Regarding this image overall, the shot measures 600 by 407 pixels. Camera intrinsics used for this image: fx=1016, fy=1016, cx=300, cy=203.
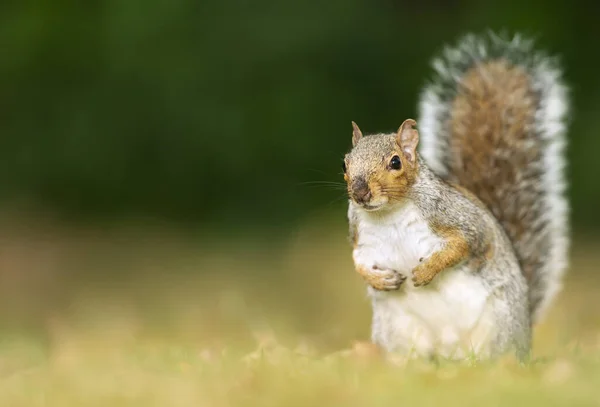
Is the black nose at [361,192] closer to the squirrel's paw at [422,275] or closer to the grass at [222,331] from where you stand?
the squirrel's paw at [422,275]

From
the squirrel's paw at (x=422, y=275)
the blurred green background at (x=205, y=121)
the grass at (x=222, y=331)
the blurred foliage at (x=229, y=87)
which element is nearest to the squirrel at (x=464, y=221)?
the squirrel's paw at (x=422, y=275)

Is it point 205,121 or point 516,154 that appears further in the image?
point 205,121

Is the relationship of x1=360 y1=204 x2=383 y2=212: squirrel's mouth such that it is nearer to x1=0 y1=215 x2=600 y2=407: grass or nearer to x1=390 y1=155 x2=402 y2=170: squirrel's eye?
x1=390 y1=155 x2=402 y2=170: squirrel's eye

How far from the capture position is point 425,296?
8.82ft

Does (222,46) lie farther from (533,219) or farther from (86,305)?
(533,219)

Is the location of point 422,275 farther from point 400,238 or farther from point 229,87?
point 229,87

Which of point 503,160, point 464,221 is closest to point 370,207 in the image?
point 464,221

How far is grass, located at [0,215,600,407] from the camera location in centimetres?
207

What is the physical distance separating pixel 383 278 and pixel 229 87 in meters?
4.21

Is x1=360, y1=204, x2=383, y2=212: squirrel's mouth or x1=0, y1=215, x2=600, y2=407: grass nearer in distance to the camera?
x1=0, y1=215, x2=600, y2=407: grass

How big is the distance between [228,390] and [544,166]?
5.42 feet

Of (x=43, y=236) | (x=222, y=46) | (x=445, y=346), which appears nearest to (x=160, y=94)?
(x=222, y=46)

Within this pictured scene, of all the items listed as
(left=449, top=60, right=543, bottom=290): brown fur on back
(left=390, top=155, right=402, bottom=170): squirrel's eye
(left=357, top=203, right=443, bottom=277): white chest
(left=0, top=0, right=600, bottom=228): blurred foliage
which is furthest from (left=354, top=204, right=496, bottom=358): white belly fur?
(left=0, top=0, right=600, bottom=228): blurred foliage

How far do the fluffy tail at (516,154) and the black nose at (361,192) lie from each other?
2.92 ft
